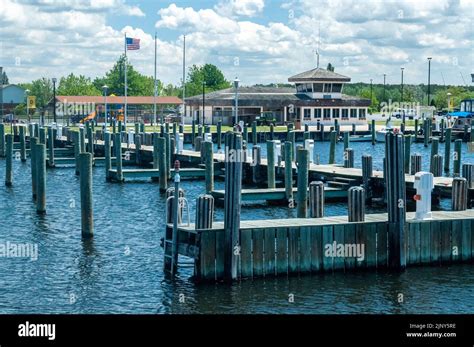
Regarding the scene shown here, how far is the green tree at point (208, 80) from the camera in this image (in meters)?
187

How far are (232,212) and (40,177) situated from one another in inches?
700

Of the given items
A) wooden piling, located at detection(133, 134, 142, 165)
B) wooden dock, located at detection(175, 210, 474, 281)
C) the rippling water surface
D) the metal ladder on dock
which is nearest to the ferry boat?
wooden piling, located at detection(133, 134, 142, 165)

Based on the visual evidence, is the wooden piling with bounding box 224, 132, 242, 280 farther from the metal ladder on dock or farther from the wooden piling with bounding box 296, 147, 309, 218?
the wooden piling with bounding box 296, 147, 309, 218

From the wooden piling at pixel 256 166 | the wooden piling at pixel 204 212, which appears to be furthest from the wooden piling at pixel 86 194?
the wooden piling at pixel 256 166

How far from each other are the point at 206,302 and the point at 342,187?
2128cm

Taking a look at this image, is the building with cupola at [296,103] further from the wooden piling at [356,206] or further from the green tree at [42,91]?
the wooden piling at [356,206]

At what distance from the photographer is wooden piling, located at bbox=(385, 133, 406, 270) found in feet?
95.4

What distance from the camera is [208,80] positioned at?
631 ft

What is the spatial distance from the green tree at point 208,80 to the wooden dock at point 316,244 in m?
157

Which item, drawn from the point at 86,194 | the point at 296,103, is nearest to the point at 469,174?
the point at 86,194

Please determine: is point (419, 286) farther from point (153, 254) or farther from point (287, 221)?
point (153, 254)

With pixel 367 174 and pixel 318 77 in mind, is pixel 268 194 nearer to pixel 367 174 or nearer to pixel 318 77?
pixel 367 174

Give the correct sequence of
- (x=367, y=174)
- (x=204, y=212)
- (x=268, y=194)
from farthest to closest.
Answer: (x=268, y=194)
(x=367, y=174)
(x=204, y=212)
